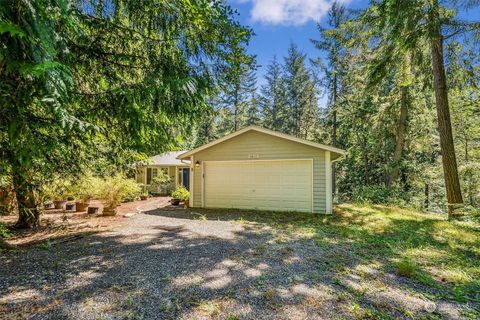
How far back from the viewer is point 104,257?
4.18 metres

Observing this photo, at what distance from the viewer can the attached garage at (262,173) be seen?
29.0 feet

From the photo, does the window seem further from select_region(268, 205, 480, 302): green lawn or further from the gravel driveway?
the gravel driveway

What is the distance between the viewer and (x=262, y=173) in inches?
374

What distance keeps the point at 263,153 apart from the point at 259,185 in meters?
1.24

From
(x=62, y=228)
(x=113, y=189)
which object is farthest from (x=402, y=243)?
(x=113, y=189)

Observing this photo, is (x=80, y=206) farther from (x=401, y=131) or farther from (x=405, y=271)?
(x=401, y=131)

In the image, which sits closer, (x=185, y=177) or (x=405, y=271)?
(x=405, y=271)

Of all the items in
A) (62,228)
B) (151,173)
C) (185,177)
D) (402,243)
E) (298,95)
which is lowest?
(402,243)

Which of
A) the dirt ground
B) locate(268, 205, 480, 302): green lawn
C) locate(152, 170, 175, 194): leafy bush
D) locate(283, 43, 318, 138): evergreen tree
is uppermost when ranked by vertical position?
locate(283, 43, 318, 138): evergreen tree

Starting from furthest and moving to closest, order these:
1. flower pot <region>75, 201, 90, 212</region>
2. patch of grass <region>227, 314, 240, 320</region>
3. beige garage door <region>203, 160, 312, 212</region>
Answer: flower pot <region>75, 201, 90, 212</region>, beige garage door <region>203, 160, 312, 212</region>, patch of grass <region>227, 314, 240, 320</region>

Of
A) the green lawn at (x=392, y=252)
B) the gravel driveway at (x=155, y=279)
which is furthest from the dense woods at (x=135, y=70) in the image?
the gravel driveway at (x=155, y=279)

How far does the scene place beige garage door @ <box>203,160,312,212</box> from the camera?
9031 millimetres

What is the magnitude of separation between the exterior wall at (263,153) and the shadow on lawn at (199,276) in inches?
114

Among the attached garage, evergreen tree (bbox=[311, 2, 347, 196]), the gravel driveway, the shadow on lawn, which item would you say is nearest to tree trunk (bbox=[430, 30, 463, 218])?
the shadow on lawn
